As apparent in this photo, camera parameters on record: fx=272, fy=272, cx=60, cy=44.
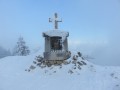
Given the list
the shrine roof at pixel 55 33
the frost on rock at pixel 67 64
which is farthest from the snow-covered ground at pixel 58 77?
the shrine roof at pixel 55 33

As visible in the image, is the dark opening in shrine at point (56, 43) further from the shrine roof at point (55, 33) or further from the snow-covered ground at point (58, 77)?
the snow-covered ground at point (58, 77)

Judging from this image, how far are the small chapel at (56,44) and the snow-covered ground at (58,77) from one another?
1318 mm

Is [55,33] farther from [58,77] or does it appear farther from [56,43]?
[58,77]

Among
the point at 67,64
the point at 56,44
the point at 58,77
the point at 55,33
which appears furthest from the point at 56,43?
the point at 58,77

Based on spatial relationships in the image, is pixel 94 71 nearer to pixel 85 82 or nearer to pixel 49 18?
pixel 85 82

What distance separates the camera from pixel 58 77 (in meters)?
21.6

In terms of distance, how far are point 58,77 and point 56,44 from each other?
4.99 m

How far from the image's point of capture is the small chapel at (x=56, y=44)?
80.7ft

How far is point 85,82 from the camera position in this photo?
2019cm

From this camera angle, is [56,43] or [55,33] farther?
[56,43]

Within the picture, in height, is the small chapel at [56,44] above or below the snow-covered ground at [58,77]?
above

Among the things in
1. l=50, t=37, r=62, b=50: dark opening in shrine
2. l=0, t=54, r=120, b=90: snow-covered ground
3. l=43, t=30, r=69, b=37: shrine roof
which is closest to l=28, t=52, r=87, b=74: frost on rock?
l=0, t=54, r=120, b=90: snow-covered ground

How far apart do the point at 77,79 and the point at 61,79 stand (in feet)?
4.12

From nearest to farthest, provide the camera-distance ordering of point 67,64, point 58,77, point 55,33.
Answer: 1. point 58,77
2. point 67,64
3. point 55,33
